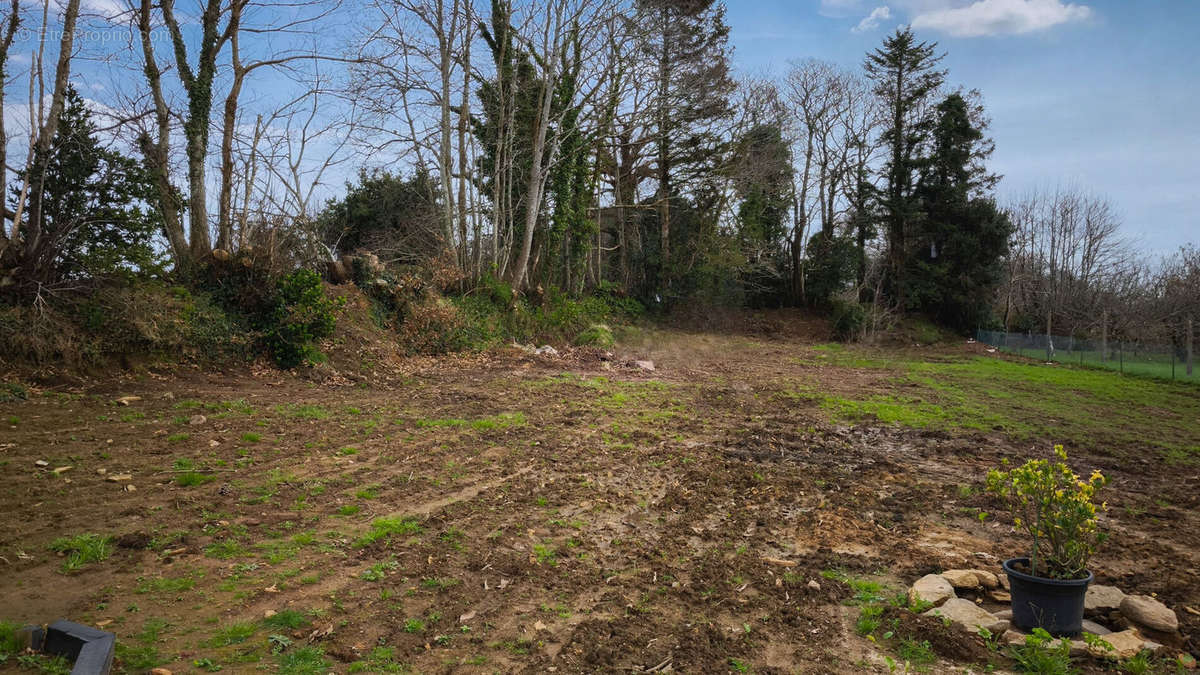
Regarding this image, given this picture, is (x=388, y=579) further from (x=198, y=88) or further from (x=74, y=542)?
(x=198, y=88)

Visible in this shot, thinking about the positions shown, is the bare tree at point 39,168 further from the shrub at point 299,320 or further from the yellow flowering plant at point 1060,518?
the yellow flowering plant at point 1060,518

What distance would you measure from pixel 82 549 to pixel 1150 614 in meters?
6.49

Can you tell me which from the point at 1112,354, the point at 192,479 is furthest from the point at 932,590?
the point at 1112,354

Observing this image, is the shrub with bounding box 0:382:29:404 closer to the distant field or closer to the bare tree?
the bare tree

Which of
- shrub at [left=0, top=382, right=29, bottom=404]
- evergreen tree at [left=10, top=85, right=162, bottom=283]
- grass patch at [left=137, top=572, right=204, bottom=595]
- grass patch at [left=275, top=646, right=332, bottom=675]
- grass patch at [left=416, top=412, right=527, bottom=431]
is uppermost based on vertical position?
evergreen tree at [left=10, top=85, right=162, bottom=283]

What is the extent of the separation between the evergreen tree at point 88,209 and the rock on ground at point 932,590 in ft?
36.7

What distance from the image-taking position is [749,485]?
6.66 metres

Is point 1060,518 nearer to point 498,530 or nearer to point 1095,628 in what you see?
point 1095,628

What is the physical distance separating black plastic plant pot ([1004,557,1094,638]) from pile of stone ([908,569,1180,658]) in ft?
0.26

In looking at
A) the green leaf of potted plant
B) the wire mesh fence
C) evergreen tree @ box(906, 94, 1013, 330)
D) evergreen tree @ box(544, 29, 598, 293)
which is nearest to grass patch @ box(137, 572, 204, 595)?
the green leaf of potted plant

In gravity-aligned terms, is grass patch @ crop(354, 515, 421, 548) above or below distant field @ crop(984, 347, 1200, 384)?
below

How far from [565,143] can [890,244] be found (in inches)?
754

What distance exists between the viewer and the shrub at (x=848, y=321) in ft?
93.7

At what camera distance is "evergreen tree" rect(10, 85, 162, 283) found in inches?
380
